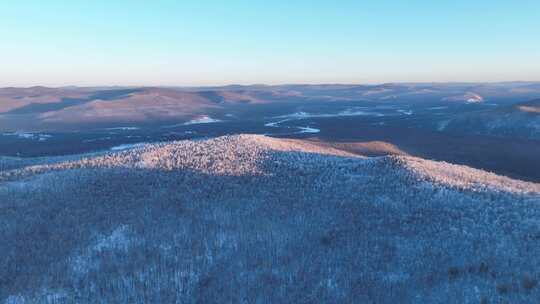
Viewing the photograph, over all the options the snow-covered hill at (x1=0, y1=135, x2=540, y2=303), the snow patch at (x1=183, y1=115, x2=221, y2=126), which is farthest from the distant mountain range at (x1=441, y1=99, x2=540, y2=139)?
the snow-covered hill at (x1=0, y1=135, x2=540, y2=303)

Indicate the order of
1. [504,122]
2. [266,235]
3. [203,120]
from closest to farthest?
[266,235] → [504,122] → [203,120]

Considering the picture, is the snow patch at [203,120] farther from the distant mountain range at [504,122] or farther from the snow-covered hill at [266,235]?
the snow-covered hill at [266,235]

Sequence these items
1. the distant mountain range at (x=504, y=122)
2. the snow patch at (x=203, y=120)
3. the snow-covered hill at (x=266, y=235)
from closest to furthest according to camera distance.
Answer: the snow-covered hill at (x=266, y=235)
the distant mountain range at (x=504, y=122)
the snow patch at (x=203, y=120)

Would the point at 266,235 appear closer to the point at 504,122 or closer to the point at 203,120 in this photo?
the point at 504,122

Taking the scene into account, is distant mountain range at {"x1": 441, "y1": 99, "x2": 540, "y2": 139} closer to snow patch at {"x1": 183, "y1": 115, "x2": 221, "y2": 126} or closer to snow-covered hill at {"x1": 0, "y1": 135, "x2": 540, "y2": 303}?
snow patch at {"x1": 183, "y1": 115, "x2": 221, "y2": 126}

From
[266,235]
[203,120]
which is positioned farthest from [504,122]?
[266,235]

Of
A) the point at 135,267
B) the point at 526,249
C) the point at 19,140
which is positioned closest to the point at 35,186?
the point at 135,267

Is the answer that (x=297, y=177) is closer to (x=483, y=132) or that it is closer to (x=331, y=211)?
(x=331, y=211)

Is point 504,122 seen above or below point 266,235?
below

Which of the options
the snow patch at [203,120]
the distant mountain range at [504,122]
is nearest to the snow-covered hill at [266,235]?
the distant mountain range at [504,122]
